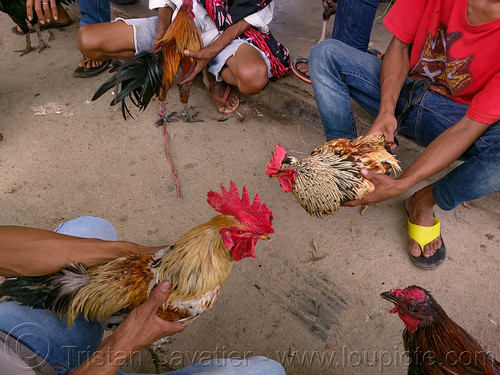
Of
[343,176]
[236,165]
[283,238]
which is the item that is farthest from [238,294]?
[236,165]

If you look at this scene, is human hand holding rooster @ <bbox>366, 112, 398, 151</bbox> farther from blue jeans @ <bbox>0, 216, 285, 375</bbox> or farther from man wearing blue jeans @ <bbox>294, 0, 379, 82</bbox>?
blue jeans @ <bbox>0, 216, 285, 375</bbox>

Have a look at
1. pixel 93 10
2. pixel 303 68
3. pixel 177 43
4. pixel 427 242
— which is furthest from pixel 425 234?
pixel 93 10

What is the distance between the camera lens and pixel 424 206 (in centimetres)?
230

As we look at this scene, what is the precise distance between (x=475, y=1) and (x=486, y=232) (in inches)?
59.9

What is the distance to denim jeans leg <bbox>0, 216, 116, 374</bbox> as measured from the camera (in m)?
1.21

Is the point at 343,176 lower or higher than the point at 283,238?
Result: higher

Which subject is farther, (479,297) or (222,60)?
(222,60)

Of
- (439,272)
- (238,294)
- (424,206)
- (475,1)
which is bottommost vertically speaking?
(238,294)

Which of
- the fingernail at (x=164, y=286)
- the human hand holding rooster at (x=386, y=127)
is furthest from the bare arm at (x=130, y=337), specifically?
the human hand holding rooster at (x=386, y=127)

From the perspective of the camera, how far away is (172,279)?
4.38 feet

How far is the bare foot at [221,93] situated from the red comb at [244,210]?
6.99 feet

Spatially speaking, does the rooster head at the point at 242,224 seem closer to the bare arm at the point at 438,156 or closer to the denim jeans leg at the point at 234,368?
the denim jeans leg at the point at 234,368

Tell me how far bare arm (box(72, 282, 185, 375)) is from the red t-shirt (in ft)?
5.69

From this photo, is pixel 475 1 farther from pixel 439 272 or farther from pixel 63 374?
pixel 63 374
